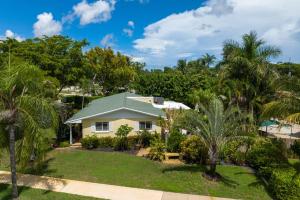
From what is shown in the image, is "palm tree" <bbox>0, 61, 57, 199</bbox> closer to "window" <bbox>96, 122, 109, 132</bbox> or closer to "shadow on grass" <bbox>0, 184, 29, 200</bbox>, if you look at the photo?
"shadow on grass" <bbox>0, 184, 29, 200</bbox>

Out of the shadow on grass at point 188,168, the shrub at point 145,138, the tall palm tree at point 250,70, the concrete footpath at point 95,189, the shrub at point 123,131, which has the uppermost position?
the tall palm tree at point 250,70

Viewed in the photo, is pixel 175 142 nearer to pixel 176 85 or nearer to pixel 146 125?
pixel 146 125

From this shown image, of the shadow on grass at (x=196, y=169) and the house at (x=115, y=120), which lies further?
the house at (x=115, y=120)

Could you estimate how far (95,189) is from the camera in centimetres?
1428

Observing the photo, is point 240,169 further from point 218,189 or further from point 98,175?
point 98,175

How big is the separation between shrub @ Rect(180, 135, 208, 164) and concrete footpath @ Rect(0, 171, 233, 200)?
223 inches

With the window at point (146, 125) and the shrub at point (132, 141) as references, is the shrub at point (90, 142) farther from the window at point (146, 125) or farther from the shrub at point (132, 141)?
the window at point (146, 125)

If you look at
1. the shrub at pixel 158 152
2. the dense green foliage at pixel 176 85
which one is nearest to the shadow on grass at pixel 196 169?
the shrub at pixel 158 152

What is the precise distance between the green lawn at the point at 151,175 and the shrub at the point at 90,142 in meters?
2.49

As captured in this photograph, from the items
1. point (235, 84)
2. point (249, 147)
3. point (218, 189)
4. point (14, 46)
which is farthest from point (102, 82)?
point (218, 189)

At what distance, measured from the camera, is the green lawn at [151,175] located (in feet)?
48.0

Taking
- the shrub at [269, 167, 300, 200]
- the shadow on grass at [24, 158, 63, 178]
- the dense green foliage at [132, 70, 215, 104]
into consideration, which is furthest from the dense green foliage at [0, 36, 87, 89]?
the shrub at [269, 167, 300, 200]

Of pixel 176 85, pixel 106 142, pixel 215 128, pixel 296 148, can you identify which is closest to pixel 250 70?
pixel 296 148

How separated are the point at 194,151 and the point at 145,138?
19.4ft
